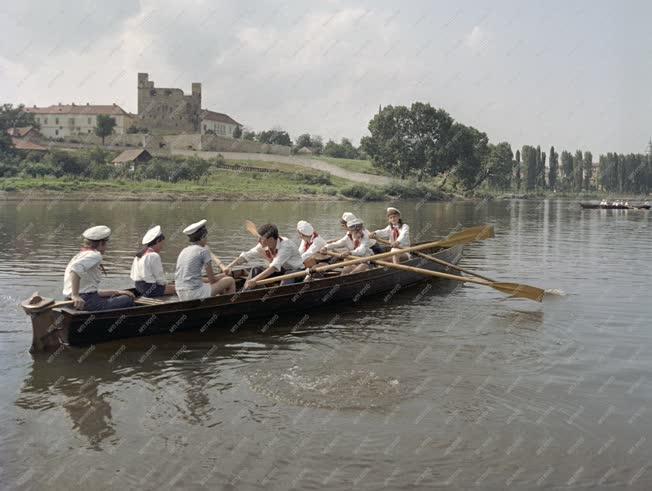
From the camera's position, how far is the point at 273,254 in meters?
12.2

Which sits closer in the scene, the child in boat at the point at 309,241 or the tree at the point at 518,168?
the child in boat at the point at 309,241

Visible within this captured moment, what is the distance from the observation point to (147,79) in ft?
416

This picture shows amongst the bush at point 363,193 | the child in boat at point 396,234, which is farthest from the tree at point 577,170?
the child in boat at point 396,234

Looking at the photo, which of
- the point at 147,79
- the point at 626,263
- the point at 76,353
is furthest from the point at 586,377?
the point at 147,79

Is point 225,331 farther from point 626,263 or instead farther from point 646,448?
point 626,263

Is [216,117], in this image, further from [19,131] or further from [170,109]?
[19,131]

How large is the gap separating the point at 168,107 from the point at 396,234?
385 ft

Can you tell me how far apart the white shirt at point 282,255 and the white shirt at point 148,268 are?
1996 mm

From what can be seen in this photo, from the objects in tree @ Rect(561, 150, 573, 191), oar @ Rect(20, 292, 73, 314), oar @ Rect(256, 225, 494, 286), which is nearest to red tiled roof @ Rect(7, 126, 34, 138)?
A: oar @ Rect(256, 225, 494, 286)

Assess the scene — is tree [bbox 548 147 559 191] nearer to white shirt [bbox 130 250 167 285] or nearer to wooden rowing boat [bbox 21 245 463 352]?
wooden rowing boat [bbox 21 245 463 352]

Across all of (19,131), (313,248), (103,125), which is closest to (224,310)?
(313,248)

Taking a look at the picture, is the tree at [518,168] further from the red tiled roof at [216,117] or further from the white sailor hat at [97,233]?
the white sailor hat at [97,233]

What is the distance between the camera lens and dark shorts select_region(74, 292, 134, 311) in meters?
9.55

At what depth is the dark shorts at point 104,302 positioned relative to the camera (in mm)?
9555
